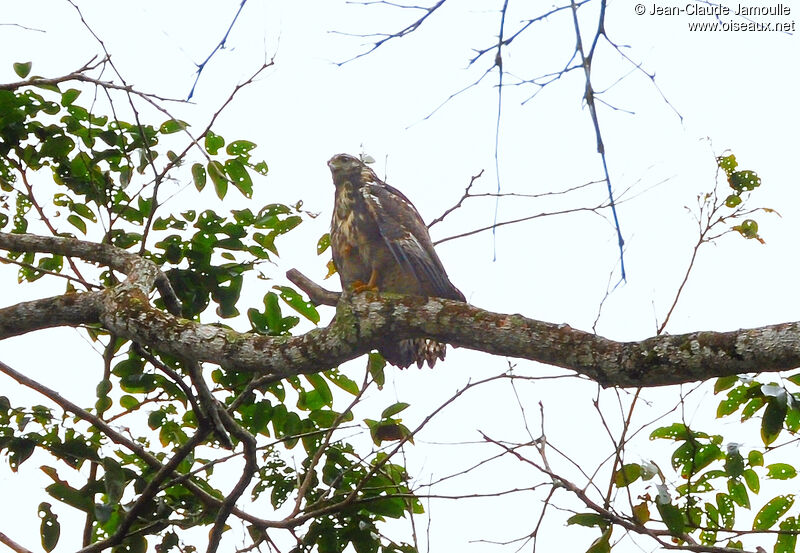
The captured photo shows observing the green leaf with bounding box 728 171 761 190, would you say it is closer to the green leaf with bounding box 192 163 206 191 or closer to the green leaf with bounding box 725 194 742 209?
the green leaf with bounding box 725 194 742 209

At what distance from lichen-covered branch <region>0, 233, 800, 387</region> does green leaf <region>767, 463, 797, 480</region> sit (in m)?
0.98

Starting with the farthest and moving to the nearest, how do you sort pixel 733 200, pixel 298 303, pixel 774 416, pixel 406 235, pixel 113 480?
pixel 406 235 < pixel 298 303 < pixel 733 200 < pixel 113 480 < pixel 774 416

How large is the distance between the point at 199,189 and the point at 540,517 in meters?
1.92

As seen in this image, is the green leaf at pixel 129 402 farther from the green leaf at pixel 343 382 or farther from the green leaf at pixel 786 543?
the green leaf at pixel 786 543

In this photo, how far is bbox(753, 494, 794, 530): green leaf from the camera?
312 centimetres

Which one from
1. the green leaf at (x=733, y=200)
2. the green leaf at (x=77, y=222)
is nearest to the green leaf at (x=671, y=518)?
the green leaf at (x=733, y=200)

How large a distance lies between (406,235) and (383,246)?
0.49 ft

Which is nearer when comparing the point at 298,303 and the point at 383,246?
the point at 298,303

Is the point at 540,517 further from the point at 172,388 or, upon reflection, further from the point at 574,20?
the point at 574,20

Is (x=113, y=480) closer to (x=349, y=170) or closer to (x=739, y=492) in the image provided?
(x=739, y=492)

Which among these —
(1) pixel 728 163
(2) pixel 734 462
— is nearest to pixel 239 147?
(1) pixel 728 163

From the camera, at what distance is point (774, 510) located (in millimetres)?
3131

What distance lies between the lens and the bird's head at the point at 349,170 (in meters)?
5.02

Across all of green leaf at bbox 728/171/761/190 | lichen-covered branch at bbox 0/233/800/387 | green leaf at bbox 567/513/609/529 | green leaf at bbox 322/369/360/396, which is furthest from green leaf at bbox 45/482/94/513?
green leaf at bbox 728/171/761/190
